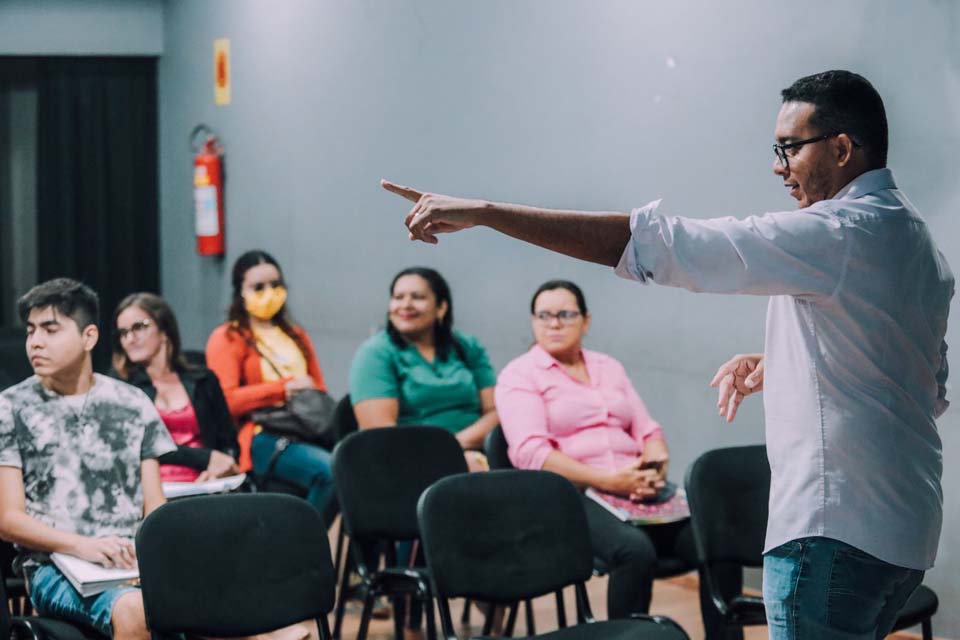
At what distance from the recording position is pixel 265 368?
4.91m

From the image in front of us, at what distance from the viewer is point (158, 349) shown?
4316 millimetres

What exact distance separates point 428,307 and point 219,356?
92 cm

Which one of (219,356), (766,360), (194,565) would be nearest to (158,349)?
(219,356)

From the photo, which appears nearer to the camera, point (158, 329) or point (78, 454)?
point (78, 454)

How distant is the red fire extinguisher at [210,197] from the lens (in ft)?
25.8

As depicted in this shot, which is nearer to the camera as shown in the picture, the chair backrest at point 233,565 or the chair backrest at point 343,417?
the chair backrest at point 233,565

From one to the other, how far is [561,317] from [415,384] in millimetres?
609

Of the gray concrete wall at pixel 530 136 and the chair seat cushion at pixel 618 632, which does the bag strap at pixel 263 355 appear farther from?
the chair seat cushion at pixel 618 632

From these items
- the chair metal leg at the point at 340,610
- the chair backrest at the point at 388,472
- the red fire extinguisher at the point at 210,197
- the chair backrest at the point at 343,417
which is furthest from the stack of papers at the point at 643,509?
the red fire extinguisher at the point at 210,197

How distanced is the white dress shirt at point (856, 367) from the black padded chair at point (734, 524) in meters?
Result: 1.38

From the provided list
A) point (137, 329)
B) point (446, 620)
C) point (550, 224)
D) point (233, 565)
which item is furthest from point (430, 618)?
point (550, 224)

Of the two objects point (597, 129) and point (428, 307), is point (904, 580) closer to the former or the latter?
point (428, 307)

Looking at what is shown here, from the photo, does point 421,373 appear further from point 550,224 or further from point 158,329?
point 550,224

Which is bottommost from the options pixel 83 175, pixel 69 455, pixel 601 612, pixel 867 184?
pixel 601 612
